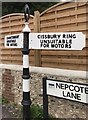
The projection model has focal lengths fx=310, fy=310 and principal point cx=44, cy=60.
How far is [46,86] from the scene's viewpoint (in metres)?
5.45

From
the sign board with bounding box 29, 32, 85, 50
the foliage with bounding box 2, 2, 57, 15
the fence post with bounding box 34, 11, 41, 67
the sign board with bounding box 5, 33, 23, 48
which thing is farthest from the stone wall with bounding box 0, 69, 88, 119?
the foliage with bounding box 2, 2, 57, 15

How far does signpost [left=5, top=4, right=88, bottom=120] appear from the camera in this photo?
16.1 feet

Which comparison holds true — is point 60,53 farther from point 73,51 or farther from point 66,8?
point 66,8

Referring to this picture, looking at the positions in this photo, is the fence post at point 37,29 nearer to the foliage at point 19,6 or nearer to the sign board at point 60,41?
the sign board at point 60,41

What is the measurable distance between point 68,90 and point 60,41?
2.90 feet

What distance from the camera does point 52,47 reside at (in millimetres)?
5578

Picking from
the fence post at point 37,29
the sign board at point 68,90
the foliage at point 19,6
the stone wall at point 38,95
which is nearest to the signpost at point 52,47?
the sign board at point 68,90

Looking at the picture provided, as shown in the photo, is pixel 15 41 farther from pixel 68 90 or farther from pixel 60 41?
pixel 68 90

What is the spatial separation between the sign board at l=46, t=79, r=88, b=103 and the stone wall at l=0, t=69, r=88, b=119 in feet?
1.18

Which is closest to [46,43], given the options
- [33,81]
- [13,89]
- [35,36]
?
[35,36]

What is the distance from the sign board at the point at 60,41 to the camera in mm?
5176

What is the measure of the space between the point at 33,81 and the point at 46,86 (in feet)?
3.54

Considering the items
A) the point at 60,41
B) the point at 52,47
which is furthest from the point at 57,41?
the point at 52,47

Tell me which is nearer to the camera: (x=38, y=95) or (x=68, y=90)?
(x=68, y=90)
